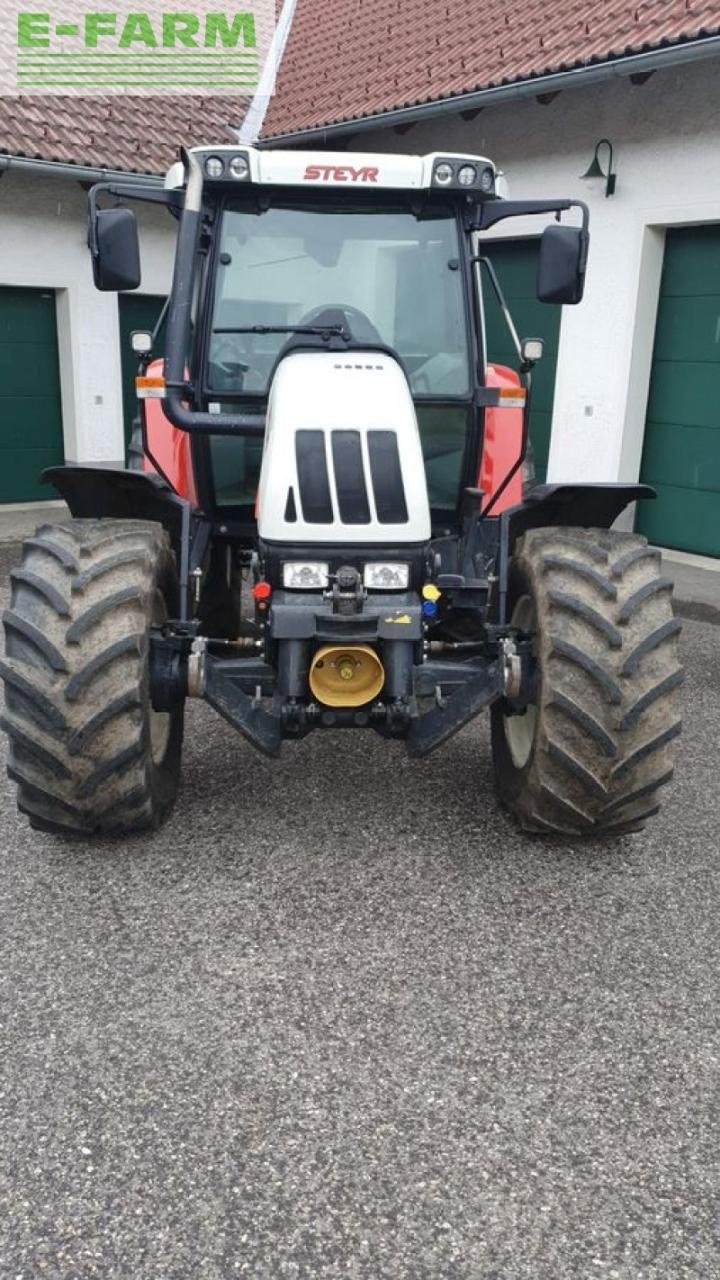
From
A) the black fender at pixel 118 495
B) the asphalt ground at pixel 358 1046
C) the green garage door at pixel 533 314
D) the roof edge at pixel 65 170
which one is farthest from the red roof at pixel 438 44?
the asphalt ground at pixel 358 1046

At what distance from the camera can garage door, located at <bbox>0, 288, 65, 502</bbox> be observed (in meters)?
10.4

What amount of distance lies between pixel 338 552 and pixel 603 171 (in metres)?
6.38

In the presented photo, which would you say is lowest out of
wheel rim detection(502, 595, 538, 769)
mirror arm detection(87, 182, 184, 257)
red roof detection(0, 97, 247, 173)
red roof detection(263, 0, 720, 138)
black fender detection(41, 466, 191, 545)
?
wheel rim detection(502, 595, 538, 769)

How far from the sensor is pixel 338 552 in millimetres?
3213

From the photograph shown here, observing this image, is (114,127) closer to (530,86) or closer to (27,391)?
(27,391)

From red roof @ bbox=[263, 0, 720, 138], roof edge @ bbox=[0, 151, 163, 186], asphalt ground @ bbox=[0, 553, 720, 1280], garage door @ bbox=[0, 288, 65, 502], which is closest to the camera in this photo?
asphalt ground @ bbox=[0, 553, 720, 1280]

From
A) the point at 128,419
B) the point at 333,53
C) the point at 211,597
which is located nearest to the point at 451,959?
the point at 211,597

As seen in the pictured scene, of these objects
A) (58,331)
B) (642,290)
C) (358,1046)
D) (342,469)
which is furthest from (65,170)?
(358,1046)

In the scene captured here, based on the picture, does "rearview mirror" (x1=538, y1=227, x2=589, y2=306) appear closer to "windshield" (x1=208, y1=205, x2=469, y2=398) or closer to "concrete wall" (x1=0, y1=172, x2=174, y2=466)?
"windshield" (x1=208, y1=205, x2=469, y2=398)

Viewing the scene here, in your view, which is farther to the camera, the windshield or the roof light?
the windshield

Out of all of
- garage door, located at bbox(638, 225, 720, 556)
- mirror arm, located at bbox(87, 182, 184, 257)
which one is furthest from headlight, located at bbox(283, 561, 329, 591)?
garage door, located at bbox(638, 225, 720, 556)

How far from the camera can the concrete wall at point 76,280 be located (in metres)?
9.99

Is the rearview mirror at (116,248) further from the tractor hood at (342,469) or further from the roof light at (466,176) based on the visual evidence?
the roof light at (466,176)

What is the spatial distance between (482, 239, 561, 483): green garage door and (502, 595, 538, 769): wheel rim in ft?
19.4
